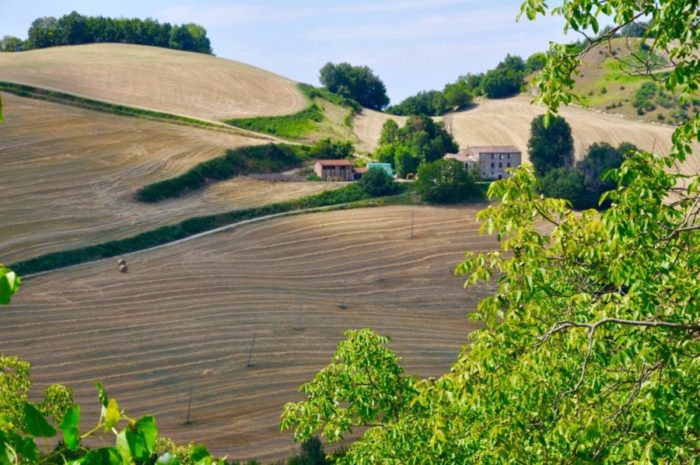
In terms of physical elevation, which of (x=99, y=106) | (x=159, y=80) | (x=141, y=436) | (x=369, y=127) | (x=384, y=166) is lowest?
(x=141, y=436)

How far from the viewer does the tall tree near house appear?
10609 millimetres

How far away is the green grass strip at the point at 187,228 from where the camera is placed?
232 ft

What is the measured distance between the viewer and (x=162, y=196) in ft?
291

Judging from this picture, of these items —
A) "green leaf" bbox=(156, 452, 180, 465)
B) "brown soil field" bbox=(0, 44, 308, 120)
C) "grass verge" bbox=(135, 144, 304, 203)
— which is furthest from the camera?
"brown soil field" bbox=(0, 44, 308, 120)

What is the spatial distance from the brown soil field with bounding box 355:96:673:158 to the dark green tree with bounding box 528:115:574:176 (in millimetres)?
1886

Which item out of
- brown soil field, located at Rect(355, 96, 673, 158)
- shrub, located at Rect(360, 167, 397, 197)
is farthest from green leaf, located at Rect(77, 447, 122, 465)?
brown soil field, located at Rect(355, 96, 673, 158)

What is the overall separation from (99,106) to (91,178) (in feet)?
86.6

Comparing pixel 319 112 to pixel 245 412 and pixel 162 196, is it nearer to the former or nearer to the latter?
pixel 162 196

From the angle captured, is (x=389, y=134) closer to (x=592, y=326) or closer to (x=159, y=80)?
(x=159, y=80)

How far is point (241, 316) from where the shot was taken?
63.5 metres

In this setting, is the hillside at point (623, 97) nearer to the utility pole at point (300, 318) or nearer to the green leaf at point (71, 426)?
the utility pole at point (300, 318)

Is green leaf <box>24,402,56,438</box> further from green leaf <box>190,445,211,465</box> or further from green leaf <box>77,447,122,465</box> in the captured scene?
green leaf <box>190,445,211,465</box>

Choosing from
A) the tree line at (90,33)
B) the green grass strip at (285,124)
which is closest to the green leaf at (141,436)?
the green grass strip at (285,124)

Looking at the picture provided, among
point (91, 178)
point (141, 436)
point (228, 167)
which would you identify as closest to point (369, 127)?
point (228, 167)
